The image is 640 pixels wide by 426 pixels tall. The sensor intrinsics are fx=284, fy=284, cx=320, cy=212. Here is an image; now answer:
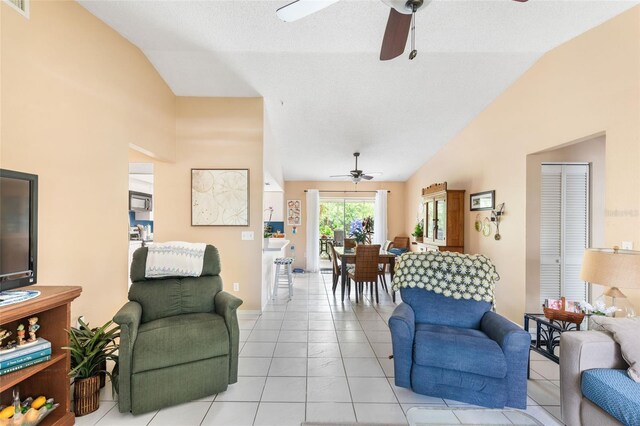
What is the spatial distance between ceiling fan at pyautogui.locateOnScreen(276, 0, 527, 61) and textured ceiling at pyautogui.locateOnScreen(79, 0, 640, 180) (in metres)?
0.66

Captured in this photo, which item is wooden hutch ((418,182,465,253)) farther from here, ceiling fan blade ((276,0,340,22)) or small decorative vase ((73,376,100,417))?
small decorative vase ((73,376,100,417))

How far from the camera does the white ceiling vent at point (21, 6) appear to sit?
183 cm

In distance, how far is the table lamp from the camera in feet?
5.89

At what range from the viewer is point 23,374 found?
4.92 feet

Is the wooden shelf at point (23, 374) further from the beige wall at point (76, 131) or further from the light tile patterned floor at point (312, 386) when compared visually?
the beige wall at point (76, 131)

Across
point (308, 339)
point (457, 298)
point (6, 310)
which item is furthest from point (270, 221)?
point (6, 310)

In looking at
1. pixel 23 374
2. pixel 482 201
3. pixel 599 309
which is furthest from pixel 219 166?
pixel 599 309

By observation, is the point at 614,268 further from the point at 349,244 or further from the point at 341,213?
the point at 341,213

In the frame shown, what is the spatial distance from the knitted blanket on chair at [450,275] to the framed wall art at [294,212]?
5.11 meters

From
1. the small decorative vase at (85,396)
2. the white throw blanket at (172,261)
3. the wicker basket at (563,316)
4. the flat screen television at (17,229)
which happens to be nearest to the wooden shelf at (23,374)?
the small decorative vase at (85,396)

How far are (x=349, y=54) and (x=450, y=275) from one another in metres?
2.47

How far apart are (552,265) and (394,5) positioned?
3.50 meters

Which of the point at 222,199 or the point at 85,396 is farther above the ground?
the point at 222,199

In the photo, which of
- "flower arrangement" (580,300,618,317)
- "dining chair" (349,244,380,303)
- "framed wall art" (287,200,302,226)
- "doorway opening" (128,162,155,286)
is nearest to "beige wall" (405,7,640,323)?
"flower arrangement" (580,300,618,317)
